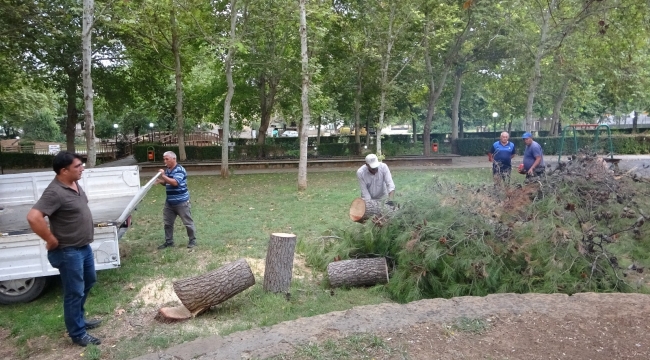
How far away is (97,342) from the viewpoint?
13.7 ft

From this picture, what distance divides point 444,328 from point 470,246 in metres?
1.49

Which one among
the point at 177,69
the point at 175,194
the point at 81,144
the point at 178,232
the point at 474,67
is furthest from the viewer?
the point at 81,144

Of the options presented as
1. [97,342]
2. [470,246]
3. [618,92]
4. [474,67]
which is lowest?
[97,342]

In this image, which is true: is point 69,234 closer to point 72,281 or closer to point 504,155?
point 72,281

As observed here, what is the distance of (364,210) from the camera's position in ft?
20.4

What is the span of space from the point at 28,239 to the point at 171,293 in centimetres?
157

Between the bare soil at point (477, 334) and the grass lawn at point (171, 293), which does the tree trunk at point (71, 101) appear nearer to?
the grass lawn at point (171, 293)

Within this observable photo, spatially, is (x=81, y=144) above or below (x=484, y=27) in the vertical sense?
below

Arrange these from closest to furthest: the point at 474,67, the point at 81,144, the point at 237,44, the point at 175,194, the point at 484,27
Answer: the point at 175,194 < the point at 237,44 < the point at 484,27 < the point at 474,67 < the point at 81,144

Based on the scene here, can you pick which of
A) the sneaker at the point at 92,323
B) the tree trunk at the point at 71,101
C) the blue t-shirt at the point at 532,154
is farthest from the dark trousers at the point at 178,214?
the tree trunk at the point at 71,101

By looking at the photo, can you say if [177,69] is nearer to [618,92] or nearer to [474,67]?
[474,67]

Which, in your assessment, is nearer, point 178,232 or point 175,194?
point 175,194

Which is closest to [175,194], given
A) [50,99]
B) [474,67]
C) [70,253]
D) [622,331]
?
[70,253]

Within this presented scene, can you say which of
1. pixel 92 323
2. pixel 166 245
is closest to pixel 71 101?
pixel 166 245
